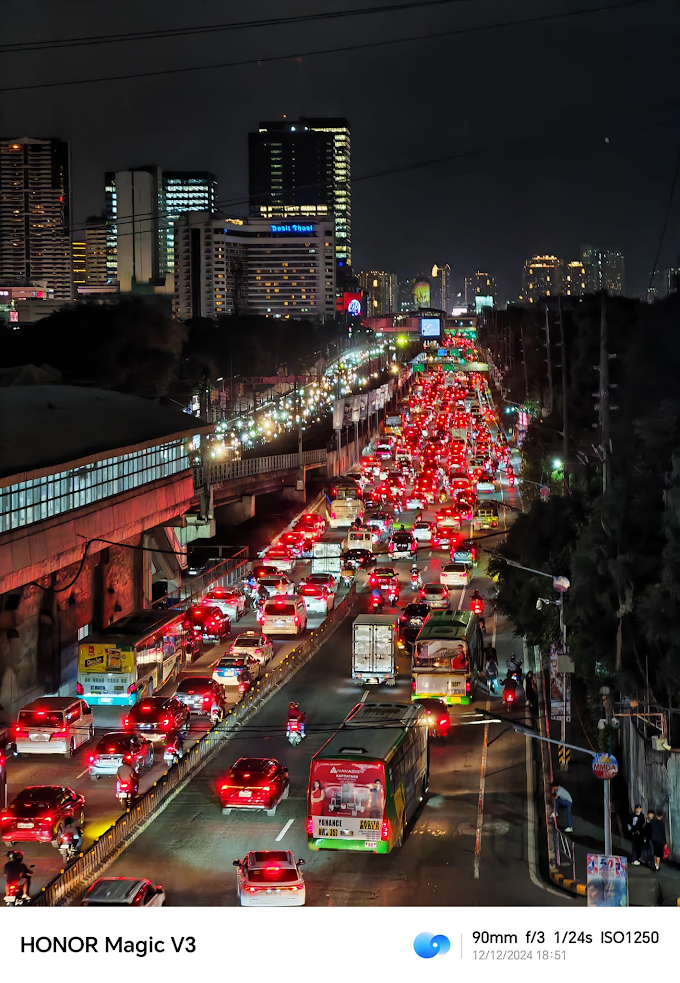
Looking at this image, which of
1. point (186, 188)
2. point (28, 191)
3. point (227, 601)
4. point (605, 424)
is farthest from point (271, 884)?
point (186, 188)

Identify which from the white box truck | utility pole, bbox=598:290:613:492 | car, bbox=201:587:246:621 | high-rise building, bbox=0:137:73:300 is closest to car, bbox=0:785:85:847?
Answer: the white box truck

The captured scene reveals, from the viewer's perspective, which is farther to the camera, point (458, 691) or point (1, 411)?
point (1, 411)

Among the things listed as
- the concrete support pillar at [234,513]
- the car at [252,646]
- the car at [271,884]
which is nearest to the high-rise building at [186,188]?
the concrete support pillar at [234,513]

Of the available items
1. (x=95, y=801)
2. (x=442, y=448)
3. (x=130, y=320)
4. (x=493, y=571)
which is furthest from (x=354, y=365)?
(x=95, y=801)

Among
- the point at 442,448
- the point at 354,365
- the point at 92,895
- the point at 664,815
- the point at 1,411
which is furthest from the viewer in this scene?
the point at 354,365

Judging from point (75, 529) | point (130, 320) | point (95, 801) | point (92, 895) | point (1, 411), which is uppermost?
point (130, 320)

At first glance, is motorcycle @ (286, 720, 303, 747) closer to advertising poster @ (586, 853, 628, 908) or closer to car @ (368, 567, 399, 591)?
advertising poster @ (586, 853, 628, 908)

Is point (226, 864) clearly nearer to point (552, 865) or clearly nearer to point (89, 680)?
point (552, 865)
